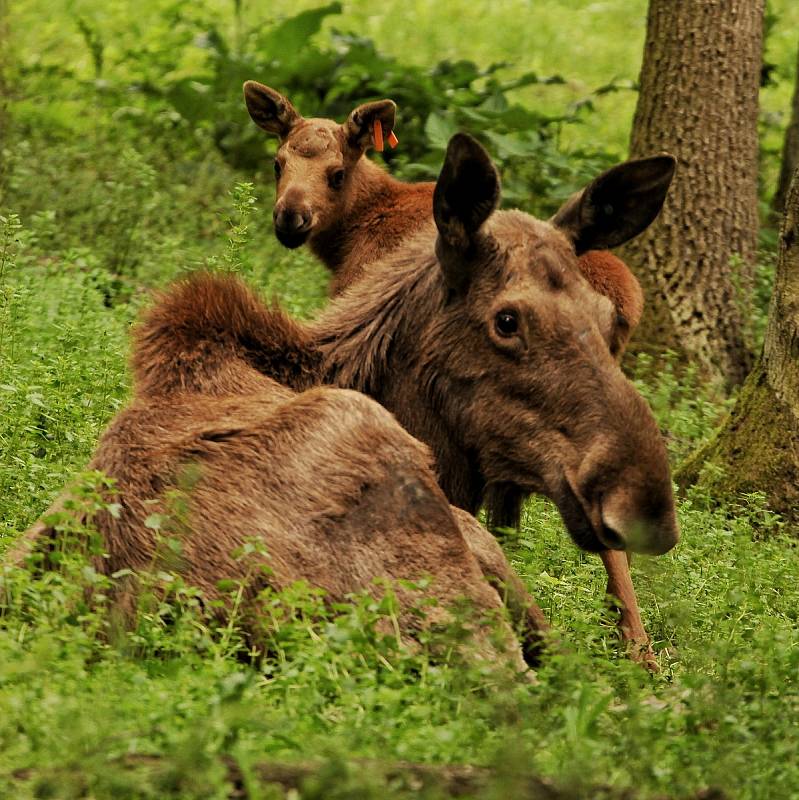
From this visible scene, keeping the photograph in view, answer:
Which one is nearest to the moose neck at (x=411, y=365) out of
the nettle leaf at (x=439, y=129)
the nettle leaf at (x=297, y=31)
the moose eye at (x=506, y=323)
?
the moose eye at (x=506, y=323)

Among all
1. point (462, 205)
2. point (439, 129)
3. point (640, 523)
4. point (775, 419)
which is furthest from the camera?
point (439, 129)

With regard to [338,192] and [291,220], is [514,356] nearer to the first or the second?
[291,220]

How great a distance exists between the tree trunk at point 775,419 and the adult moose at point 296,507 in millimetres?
3327

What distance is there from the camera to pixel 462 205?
5.74m

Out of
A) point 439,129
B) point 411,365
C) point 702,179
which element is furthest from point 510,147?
point 411,365

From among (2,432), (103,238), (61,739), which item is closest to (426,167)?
(103,238)

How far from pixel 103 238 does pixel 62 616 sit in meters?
8.04

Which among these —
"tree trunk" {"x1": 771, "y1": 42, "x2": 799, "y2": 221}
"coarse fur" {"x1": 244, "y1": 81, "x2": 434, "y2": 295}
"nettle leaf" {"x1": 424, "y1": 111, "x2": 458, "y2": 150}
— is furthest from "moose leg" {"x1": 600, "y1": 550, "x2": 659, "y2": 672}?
"tree trunk" {"x1": 771, "y1": 42, "x2": 799, "y2": 221}

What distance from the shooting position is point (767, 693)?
15.4 ft

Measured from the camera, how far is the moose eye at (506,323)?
221 inches

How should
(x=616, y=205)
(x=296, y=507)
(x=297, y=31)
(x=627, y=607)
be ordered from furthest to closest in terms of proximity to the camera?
1. (x=297, y=31)
2. (x=627, y=607)
3. (x=616, y=205)
4. (x=296, y=507)

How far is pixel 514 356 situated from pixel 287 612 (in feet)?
4.78

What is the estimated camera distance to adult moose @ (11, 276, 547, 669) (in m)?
4.80

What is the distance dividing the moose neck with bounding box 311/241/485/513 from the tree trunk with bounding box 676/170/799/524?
2774mm
